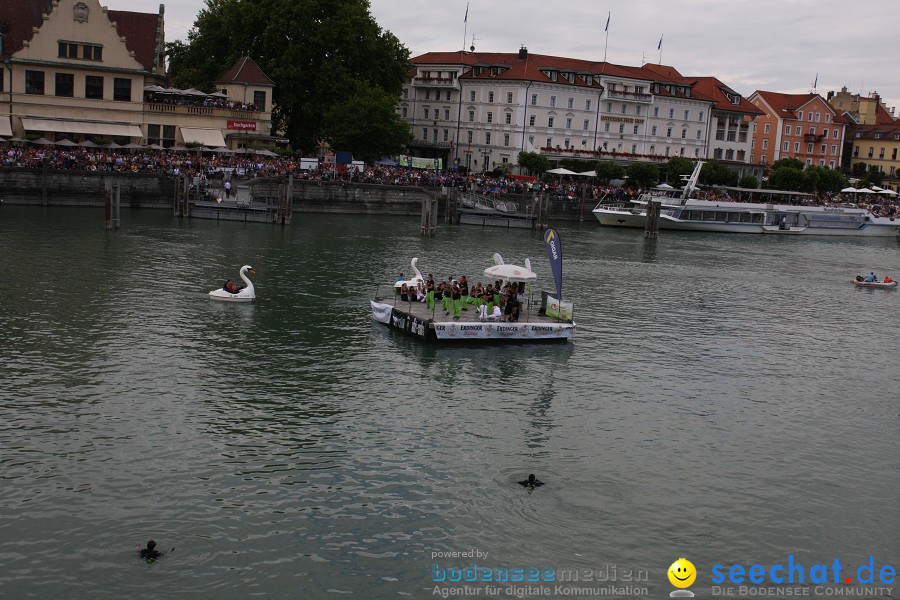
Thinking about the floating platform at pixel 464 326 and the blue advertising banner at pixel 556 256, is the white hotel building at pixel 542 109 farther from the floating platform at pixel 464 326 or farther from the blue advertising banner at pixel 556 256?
the floating platform at pixel 464 326

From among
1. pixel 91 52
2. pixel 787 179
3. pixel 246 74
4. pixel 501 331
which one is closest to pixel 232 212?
pixel 91 52

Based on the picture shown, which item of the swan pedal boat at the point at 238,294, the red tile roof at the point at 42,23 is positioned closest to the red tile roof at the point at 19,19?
the red tile roof at the point at 42,23

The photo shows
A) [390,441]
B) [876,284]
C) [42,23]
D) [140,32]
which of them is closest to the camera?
[390,441]

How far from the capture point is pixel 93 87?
7988 cm

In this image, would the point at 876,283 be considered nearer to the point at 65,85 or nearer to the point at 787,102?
the point at 65,85

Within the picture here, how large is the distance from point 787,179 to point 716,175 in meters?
11.4

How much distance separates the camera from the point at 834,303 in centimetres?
4962

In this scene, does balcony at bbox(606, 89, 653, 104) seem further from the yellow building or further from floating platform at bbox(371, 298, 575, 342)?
floating platform at bbox(371, 298, 575, 342)

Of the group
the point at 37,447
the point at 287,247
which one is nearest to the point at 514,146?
the point at 287,247

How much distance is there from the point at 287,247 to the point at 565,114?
65186mm

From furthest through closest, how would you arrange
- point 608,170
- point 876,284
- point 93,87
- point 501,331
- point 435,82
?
point 435,82 < point 608,170 < point 93,87 < point 876,284 < point 501,331

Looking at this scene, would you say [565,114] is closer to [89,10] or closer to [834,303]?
[89,10]

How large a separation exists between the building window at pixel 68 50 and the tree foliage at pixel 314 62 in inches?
711

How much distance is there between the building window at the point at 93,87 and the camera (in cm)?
7962
